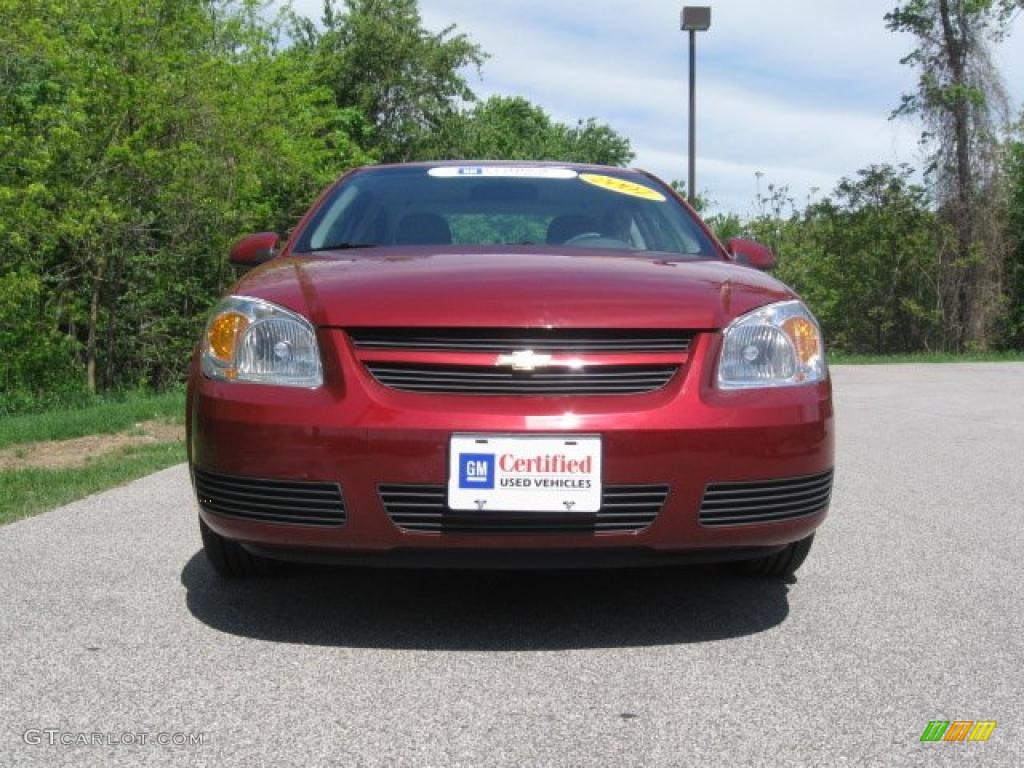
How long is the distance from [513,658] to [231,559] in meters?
1.19

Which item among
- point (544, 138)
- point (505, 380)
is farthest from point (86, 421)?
point (544, 138)

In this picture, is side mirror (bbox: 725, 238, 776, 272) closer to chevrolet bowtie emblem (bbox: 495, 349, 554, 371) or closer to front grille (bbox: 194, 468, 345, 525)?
chevrolet bowtie emblem (bbox: 495, 349, 554, 371)

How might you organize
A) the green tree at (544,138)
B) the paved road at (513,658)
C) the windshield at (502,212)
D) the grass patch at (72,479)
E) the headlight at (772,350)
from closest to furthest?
the paved road at (513,658) < the headlight at (772,350) < the windshield at (502,212) < the grass patch at (72,479) < the green tree at (544,138)

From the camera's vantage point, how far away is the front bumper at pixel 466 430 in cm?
314

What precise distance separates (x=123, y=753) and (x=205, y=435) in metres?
1.05

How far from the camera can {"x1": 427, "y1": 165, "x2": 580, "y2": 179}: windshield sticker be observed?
4.91m

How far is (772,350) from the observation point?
3.46m

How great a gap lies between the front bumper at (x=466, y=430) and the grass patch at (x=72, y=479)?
2.76 m

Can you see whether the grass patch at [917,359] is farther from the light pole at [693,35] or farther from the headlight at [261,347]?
the headlight at [261,347]

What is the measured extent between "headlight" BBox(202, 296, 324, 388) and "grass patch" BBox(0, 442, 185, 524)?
2.54 meters

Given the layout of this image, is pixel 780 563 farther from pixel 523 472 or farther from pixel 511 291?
pixel 511 291

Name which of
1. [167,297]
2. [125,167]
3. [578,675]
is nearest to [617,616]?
[578,675]

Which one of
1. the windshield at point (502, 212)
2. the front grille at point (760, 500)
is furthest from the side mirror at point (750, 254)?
the front grille at point (760, 500)

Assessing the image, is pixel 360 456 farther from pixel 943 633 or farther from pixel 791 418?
pixel 943 633
